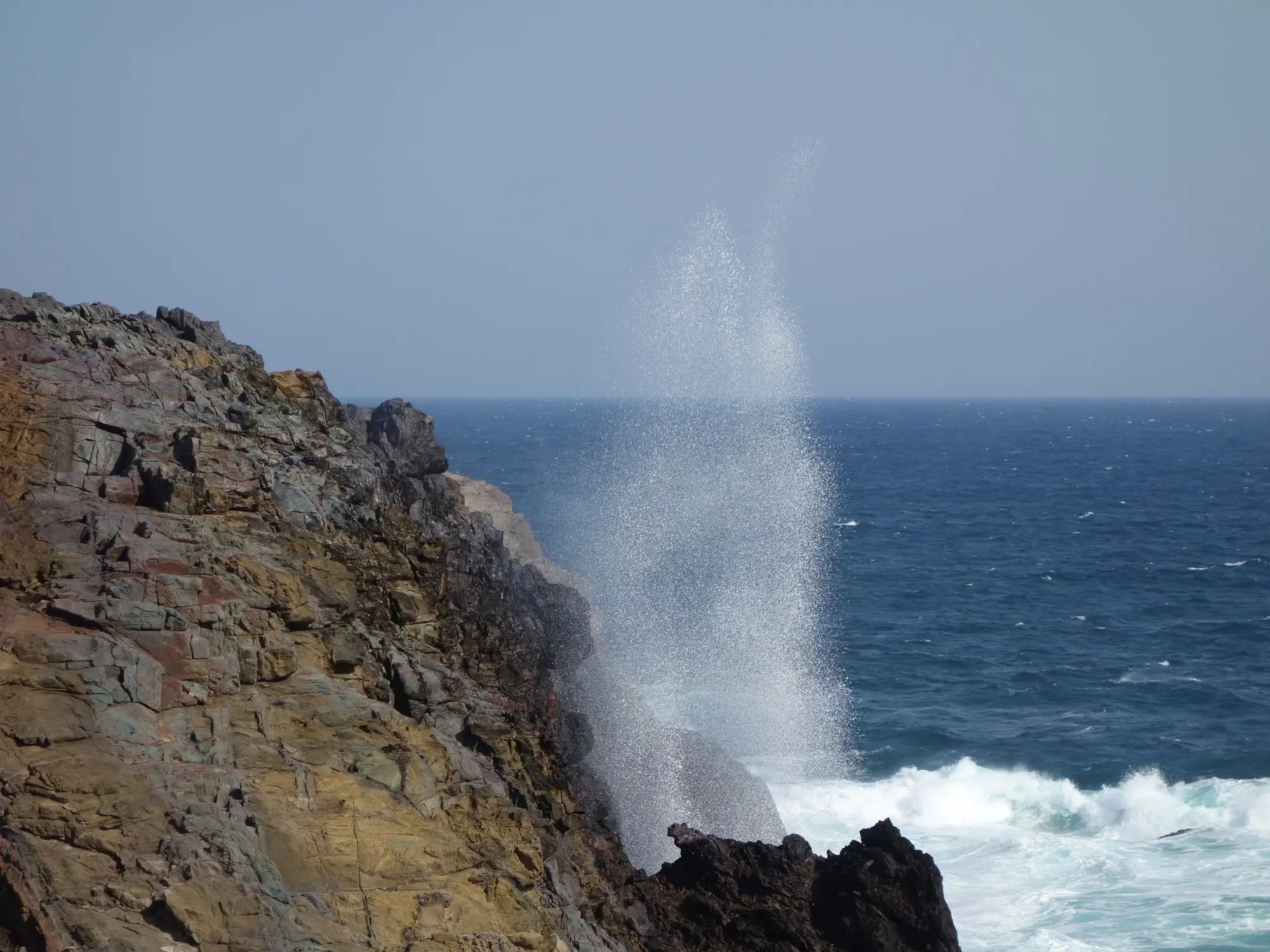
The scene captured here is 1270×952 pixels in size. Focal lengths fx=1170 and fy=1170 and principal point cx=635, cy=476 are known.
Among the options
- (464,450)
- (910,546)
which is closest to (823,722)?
(910,546)

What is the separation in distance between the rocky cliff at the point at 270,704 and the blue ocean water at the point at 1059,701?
30.7 ft

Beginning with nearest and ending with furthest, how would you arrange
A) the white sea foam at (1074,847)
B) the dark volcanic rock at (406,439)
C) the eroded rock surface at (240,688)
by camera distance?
the eroded rock surface at (240,688)
the dark volcanic rock at (406,439)
the white sea foam at (1074,847)

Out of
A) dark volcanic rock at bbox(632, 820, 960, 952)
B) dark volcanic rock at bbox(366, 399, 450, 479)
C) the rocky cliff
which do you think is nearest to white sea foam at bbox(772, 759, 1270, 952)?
dark volcanic rock at bbox(632, 820, 960, 952)

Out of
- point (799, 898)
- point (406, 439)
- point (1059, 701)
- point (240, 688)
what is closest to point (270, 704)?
point (240, 688)

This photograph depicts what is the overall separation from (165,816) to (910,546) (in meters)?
66.5

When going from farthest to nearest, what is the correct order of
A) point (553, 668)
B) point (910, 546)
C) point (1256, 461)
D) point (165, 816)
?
point (1256, 461) → point (910, 546) → point (553, 668) → point (165, 816)

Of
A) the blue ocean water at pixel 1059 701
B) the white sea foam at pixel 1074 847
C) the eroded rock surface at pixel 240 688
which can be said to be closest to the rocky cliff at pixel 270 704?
the eroded rock surface at pixel 240 688

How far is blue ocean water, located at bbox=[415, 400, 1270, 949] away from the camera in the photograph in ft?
82.2

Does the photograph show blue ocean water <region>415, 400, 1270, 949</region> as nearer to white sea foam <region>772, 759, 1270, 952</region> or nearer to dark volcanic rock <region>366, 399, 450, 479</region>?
white sea foam <region>772, 759, 1270, 952</region>

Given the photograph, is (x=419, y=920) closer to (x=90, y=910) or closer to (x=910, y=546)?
(x=90, y=910)

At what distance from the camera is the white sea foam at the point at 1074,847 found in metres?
22.6

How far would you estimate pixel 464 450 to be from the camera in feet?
427

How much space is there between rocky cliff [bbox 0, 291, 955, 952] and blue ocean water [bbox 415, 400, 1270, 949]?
936 centimetres

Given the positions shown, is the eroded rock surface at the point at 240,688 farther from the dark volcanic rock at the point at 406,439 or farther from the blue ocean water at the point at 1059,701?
the blue ocean water at the point at 1059,701
